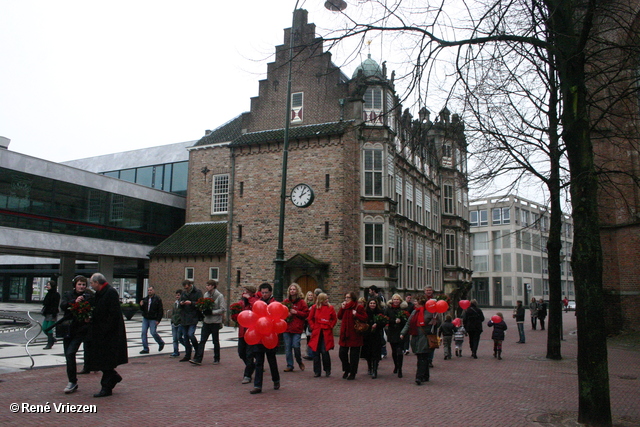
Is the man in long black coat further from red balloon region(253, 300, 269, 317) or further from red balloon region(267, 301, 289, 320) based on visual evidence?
red balloon region(267, 301, 289, 320)

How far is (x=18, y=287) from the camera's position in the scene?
2365 inches

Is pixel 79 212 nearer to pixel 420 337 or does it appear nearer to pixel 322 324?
pixel 322 324

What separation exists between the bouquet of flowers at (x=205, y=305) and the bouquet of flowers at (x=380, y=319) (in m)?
3.96

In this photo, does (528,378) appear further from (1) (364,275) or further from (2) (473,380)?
(1) (364,275)

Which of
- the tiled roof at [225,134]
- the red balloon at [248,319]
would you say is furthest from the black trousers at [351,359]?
the tiled roof at [225,134]

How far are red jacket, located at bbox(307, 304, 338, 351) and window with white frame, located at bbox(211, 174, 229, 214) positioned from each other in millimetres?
23646

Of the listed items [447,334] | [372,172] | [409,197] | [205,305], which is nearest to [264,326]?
[205,305]

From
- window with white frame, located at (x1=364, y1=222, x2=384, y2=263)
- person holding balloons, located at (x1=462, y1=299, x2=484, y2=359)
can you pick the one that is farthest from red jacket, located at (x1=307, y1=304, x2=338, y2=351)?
window with white frame, located at (x1=364, y1=222, x2=384, y2=263)

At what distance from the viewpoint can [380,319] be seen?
1086cm

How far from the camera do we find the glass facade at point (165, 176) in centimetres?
4294

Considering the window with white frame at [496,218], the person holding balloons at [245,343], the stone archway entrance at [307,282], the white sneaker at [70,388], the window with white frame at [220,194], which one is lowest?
the white sneaker at [70,388]

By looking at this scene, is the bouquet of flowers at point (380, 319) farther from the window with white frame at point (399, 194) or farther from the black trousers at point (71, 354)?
the window with white frame at point (399, 194)

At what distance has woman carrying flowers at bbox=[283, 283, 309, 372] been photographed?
457 inches

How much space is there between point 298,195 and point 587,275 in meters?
19.7
